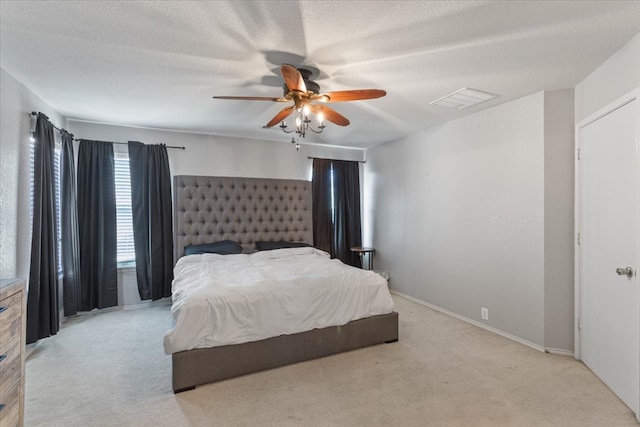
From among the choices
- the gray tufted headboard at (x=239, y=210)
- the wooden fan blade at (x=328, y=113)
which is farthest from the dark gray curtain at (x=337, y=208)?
the wooden fan blade at (x=328, y=113)

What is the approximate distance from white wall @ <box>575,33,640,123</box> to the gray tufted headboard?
366cm

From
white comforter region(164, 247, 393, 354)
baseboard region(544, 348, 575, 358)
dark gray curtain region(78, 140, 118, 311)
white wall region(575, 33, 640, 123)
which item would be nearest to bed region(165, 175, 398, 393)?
white comforter region(164, 247, 393, 354)

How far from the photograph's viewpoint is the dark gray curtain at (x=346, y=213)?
5.66m

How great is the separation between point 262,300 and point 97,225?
2.96m

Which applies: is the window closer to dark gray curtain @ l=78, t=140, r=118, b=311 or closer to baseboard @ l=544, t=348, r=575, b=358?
dark gray curtain @ l=78, t=140, r=118, b=311

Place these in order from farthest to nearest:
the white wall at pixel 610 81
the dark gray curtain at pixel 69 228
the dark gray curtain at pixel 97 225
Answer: the dark gray curtain at pixel 97 225 < the dark gray curtain at pixel 69 228 < the white wall at pixel 610 81

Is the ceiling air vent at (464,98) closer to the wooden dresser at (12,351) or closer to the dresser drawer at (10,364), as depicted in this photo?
the wooden dresser at (12,351)

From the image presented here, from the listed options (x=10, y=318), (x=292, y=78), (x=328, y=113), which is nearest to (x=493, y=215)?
(x=328, y=113)

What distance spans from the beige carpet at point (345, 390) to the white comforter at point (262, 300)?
0.37m

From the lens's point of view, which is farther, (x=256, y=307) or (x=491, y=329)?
(x=491, y=329)

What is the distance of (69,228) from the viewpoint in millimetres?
3773

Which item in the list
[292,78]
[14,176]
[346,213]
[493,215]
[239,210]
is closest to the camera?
[292,78]

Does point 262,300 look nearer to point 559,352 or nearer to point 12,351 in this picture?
point 12,351

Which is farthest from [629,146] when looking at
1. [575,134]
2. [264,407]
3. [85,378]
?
[85,378]
